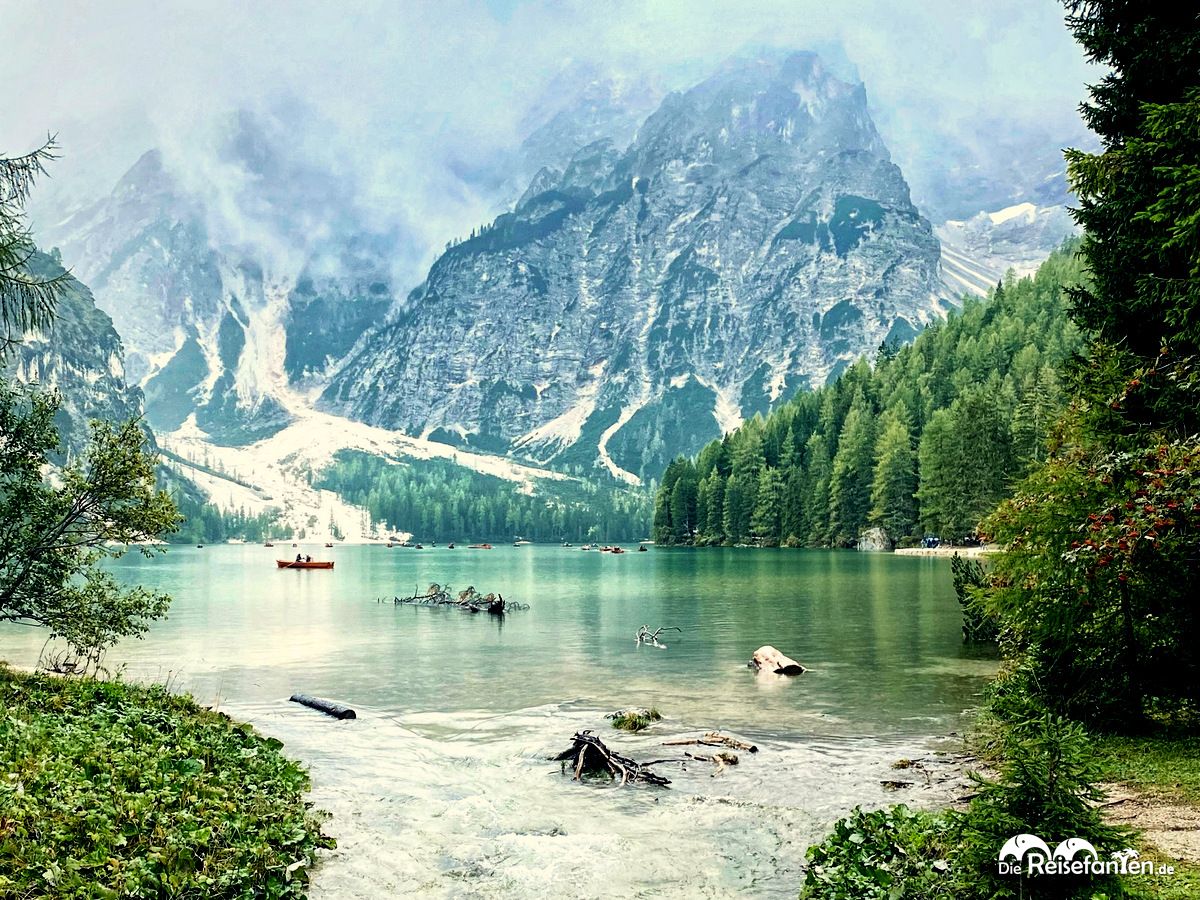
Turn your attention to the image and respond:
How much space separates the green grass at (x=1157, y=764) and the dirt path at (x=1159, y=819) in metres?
0.34

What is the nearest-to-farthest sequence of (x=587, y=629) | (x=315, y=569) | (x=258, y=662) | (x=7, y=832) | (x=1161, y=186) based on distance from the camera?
(x=7, y=832) < (x=1161, y=186) < (x=258, y=662) < (x=587, y=629) < (x=315, y=569)

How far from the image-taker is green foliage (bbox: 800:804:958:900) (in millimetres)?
11255

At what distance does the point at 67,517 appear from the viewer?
26.6 meters

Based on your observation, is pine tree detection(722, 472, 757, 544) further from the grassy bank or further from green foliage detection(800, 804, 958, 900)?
green foliage detection(800, 804, 958, 900)

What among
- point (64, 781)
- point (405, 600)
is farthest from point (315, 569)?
point (64, 781)

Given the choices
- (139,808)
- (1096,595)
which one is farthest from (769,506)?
(139,808)

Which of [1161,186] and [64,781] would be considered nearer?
[64,781]

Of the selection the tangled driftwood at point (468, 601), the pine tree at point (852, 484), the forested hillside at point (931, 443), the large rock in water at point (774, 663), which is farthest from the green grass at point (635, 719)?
the pine tree at point (852, 484)

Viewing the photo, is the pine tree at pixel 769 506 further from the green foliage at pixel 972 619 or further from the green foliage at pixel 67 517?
the green foliage at pixel 67 517

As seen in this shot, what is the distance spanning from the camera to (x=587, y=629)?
6216cm

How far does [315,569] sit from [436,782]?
149808mm

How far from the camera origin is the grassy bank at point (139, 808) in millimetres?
11727

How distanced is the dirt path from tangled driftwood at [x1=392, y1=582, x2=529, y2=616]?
2378 inches

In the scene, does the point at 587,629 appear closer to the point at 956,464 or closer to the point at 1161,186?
the point at 1161,186
